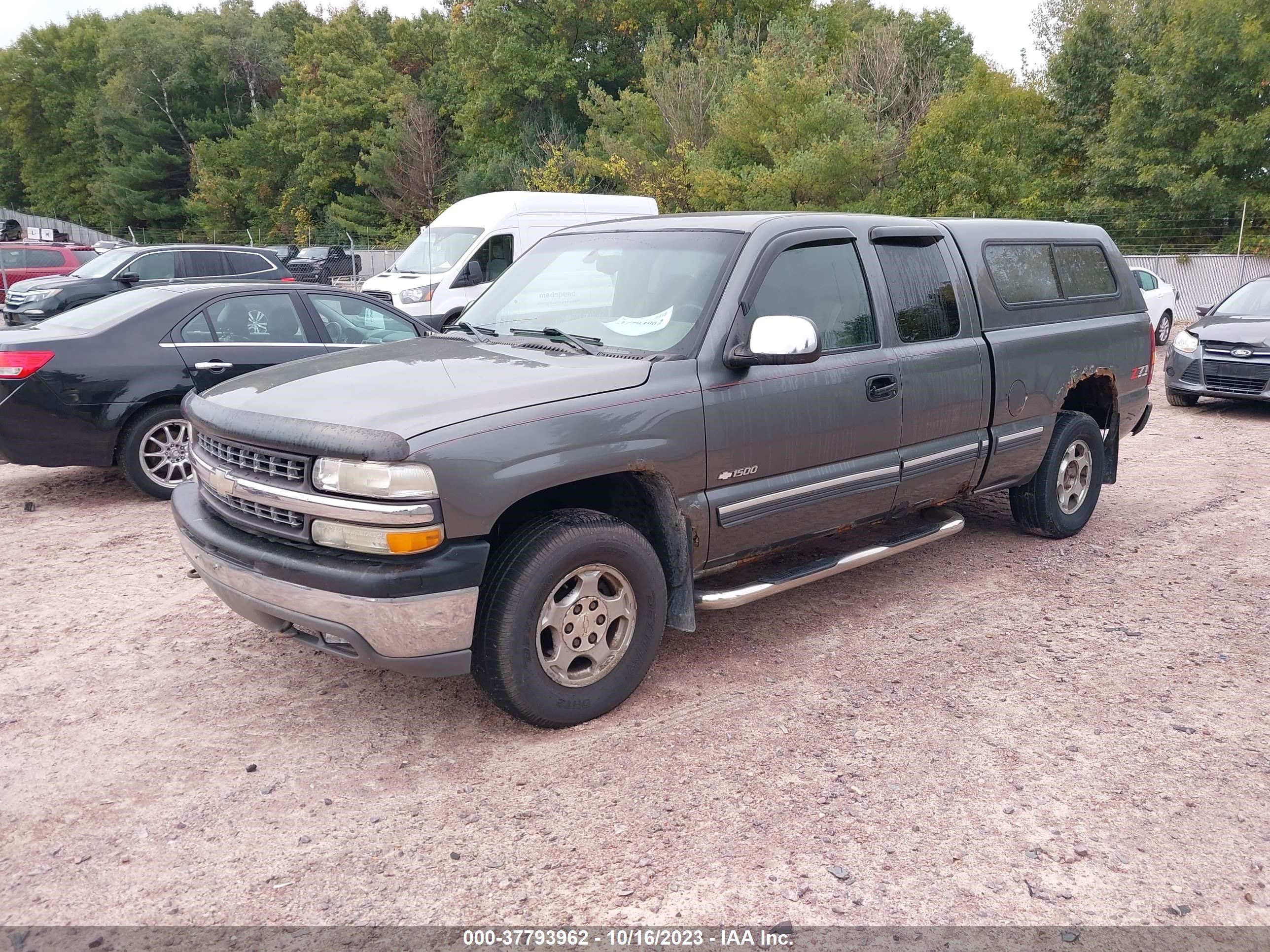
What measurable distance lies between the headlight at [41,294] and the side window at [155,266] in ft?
3.67

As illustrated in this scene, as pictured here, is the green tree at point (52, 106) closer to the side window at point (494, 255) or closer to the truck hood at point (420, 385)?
the side window at point (494, 255)

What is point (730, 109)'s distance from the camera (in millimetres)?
27641

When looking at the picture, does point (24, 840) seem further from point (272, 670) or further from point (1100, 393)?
point (1100, 393)

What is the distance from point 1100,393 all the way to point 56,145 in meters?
88.9

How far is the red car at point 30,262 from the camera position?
875 inches

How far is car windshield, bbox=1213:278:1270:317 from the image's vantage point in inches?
453

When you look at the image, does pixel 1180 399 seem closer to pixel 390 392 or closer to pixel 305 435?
pixel 390 392

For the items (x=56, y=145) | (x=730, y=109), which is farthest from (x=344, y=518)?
(x=56, y=145)

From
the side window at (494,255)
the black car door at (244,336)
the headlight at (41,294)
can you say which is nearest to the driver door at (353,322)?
the black car door at (244,336)

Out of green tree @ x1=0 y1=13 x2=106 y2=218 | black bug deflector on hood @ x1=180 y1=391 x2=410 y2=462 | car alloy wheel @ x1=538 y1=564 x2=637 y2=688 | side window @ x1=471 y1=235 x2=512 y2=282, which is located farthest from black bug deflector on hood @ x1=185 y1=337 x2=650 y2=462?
green tree @ x1=0 y1=13 x2=106 y2=218

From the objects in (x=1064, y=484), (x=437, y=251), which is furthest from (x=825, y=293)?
(x=437, y=251)

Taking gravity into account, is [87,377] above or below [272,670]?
above

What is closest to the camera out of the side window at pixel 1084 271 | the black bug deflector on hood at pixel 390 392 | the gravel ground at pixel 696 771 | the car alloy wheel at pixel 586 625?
the gravel ground at pixel 696 771

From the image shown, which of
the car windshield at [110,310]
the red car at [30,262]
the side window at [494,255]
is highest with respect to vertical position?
the red car at [30,262]
